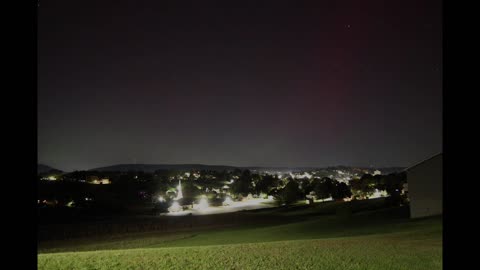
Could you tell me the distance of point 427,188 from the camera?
36.0 metres

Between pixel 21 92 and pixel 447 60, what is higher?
pixel 447 60

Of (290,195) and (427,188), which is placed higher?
(427,188)

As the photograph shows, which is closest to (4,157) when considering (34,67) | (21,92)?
(21,92)

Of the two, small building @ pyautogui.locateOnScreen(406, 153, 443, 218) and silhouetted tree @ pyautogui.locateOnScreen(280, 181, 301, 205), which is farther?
silhouetted tree @ pyautogui.locateOnScreen(280, 181, 301, 205)

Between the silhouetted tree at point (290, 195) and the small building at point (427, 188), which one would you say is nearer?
the small building at point (427, 188)

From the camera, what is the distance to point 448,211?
281 cm

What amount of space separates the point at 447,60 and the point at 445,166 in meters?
0.75

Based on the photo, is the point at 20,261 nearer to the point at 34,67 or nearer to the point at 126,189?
the point at 34,67

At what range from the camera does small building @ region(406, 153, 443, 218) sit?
35469 mm

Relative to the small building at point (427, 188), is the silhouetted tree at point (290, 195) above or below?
below

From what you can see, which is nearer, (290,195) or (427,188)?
(427,188)

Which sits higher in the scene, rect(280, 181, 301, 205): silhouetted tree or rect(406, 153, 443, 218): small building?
rect(406, 153, 443, 218): small building

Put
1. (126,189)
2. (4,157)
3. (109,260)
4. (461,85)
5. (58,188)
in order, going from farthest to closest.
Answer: (126,189)
(58,188)
(109,260)
(461,85)
(4,157)

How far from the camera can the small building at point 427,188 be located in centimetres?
3547
